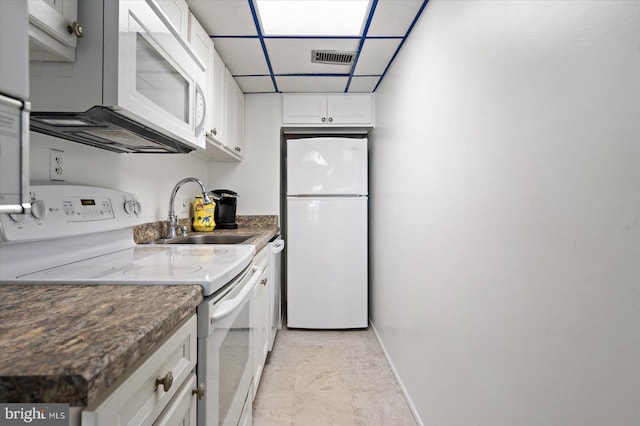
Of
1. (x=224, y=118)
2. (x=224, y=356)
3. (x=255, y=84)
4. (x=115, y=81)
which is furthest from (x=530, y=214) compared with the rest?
(x=255, y=84)

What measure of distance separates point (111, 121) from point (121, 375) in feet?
2.53

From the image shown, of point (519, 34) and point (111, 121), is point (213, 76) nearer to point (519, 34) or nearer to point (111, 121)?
point (111, 121)

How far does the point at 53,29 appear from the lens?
79 centimetres

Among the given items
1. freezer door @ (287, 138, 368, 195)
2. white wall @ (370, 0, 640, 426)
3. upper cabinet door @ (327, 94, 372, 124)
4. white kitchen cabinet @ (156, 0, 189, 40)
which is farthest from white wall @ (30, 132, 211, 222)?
white wall @ (370, 0, 640, 426)

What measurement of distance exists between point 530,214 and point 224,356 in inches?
39.7

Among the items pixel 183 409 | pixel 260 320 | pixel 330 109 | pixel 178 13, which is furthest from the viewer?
pixel 330 109

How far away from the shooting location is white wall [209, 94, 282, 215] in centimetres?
310

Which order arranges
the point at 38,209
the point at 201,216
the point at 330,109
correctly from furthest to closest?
the point at 330,109 < the point at 201,216 < the point at 38,209

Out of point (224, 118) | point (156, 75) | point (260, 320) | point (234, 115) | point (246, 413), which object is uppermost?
point (234, 115)

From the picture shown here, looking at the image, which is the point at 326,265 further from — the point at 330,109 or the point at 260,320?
the point at 330,109

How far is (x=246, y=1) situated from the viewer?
1.67 metres

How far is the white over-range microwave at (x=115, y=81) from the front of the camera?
0.88 meters

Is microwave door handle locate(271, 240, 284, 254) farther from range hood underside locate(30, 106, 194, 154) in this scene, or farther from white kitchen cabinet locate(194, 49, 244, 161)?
range hood underside locate(30, 106, 194, 154)

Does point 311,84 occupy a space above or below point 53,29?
above
